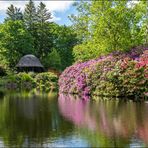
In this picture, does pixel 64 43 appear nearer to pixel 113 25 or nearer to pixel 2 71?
pixel 2 71

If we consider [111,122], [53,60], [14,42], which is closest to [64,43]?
[53,60]

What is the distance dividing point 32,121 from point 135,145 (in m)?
6.13

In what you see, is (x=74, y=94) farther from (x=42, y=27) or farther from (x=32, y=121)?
(x=42, y=27)

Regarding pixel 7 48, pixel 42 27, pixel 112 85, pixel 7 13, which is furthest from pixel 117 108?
pixel 7 13

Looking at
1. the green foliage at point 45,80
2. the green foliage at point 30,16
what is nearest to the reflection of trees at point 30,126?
the green foliage at point 45,80

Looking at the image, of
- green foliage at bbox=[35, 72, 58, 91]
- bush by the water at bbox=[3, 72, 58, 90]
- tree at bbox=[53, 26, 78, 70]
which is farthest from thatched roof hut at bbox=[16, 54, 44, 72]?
green foliage at bbox=[35, 72, 58, 91]

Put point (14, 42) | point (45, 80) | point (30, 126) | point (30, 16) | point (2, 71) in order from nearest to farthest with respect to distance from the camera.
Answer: point (30, 126) < point (45, 80) < point (2, 71) < point (14, 42) < point (30, 16)

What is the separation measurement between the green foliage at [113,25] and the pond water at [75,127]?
46.2 ft

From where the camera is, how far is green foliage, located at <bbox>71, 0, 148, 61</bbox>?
32.7 meters

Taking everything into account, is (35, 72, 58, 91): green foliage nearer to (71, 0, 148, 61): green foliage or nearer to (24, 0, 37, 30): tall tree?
(71, 0, 148, 61): green foliage

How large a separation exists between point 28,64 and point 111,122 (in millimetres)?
48941

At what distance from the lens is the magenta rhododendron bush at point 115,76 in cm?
2523

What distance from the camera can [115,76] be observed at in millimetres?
26344

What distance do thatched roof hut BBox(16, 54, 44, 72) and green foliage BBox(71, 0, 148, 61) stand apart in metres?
28.2
